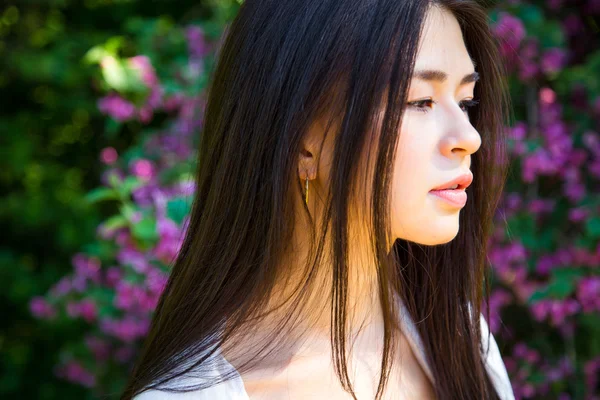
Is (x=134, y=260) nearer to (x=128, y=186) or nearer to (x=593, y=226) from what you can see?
(x=128, y=186)

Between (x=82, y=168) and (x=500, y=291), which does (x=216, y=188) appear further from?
(x=82, y=168)

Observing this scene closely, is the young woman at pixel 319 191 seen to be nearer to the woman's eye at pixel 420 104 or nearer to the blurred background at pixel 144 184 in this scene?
the woman's eye at pixel 420 104

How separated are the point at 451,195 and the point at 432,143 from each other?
0.10 meters

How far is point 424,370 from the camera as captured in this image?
1.62 metres

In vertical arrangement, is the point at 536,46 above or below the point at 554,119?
above

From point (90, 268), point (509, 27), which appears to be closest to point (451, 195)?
point (509, 27)

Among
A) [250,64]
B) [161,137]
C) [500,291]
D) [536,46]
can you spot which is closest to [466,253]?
[250,64]

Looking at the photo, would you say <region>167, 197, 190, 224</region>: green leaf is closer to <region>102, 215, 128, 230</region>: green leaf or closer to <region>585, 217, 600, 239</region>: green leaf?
<region>102, 215, 128, 230</region>: green leaf

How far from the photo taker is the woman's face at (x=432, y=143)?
1.31 metres

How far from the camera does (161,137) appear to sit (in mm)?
2727

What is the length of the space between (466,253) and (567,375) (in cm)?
99

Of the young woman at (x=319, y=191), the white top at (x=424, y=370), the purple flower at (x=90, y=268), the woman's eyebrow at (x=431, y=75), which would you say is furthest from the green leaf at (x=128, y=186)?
the woman's eyebrow at (x=431, y=75)

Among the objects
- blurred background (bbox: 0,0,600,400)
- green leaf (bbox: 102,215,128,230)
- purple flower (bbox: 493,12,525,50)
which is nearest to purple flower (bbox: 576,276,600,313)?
blurred background (bbox: 0,0,600,400)

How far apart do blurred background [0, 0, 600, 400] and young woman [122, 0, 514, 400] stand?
1.89ft
